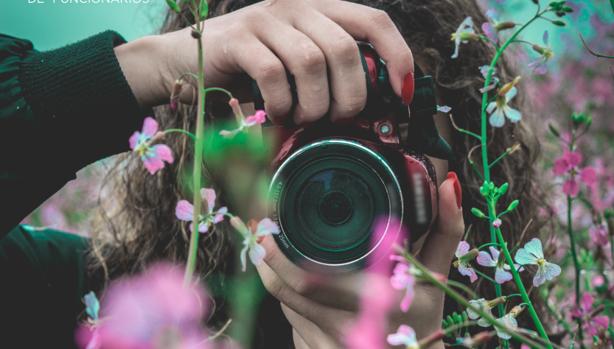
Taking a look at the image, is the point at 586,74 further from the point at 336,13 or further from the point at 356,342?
the point at 356,342

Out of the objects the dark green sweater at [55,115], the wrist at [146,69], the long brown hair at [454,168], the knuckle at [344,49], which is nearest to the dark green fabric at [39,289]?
the long brown hair at [454,168]

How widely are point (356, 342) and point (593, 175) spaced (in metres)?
0.46

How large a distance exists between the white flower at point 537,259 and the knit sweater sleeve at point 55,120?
1.46 ft

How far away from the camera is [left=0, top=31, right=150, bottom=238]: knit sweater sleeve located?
68cm

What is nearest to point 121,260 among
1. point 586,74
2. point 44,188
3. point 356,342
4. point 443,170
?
point 44,188

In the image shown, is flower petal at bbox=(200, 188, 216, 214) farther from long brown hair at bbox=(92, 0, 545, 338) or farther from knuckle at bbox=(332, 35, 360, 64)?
long brown hair at bbox=(92, 0, 545, 338)

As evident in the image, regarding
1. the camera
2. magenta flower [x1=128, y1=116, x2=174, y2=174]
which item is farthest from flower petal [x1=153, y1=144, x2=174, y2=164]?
the camera

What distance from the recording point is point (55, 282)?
3.55ft

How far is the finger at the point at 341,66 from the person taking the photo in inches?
23.6

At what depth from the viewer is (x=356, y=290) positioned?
1.83 ft

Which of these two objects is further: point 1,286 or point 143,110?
point 1,286

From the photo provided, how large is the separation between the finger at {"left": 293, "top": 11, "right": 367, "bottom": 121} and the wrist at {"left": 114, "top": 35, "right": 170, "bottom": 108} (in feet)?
0.60

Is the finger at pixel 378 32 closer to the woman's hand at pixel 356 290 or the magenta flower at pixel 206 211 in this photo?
the woman's hand at pixel 356 290

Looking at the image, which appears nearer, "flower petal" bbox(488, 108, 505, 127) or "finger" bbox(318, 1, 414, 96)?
"flower petal" bbox(488, 108, 505, 127)
